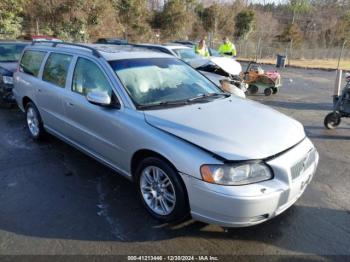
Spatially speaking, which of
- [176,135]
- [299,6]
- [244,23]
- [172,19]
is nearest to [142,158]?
[176,135]

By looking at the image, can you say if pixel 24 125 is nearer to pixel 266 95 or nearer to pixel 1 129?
pixel 1 129

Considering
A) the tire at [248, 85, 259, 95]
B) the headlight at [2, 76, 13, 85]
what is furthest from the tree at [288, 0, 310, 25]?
the headlight at [2, 76, 13, 85]

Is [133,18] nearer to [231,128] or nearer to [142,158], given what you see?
[142,158]

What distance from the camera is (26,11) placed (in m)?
22.1

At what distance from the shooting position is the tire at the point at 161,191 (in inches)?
122

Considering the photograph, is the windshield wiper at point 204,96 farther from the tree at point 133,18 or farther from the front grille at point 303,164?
the tree at point 133,18

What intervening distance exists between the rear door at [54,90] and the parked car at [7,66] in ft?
10.2

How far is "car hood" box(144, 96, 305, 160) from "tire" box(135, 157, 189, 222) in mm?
375

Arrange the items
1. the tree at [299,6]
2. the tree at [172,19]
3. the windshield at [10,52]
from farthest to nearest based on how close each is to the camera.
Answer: the tree at [299,6], the tree at [172,19], the windshield at [10,52]

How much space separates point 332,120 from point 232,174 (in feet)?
17.1

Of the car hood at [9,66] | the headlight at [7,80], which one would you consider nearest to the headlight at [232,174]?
the headlight at [7,80]

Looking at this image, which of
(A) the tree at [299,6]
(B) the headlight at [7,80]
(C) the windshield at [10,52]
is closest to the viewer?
(B) the headlight at [7,80]

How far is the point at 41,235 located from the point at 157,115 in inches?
63.9

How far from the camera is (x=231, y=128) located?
3240 millimetres
